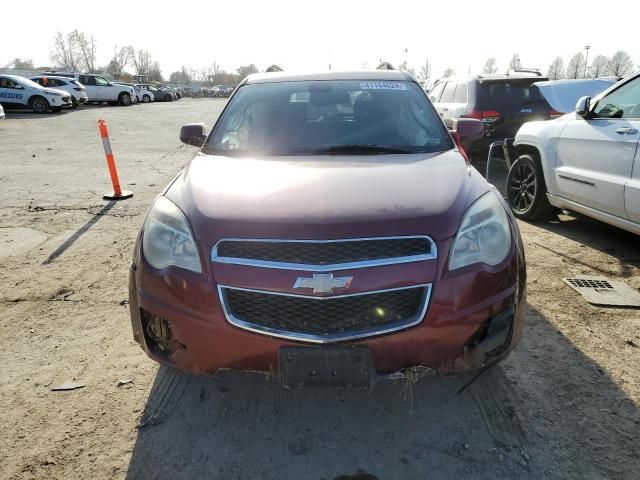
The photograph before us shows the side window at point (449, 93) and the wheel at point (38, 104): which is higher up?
the side window at point (449, 93)

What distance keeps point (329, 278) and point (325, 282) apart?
0.02 m

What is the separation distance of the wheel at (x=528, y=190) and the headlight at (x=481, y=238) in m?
3.52

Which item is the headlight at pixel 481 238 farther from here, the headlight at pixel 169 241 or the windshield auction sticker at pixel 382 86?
the windshield auction sticker at pixel 382 86

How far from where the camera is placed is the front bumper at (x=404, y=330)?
203cm

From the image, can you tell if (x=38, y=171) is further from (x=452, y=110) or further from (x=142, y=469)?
(x=142, y=469)

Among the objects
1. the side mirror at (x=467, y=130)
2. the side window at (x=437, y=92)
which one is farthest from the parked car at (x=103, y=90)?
the side mirror at (x=467, y=130)

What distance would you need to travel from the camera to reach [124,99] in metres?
32.5

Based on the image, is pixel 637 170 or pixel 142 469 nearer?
pixel 142 469

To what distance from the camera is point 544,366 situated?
2.80m

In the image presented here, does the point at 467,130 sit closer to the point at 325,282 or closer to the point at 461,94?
the point at 325,282

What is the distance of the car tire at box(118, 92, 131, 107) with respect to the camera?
3225cm

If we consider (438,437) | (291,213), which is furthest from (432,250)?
(438,437)

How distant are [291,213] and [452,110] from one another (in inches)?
305

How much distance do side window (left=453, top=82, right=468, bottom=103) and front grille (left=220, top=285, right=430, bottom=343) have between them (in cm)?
757
